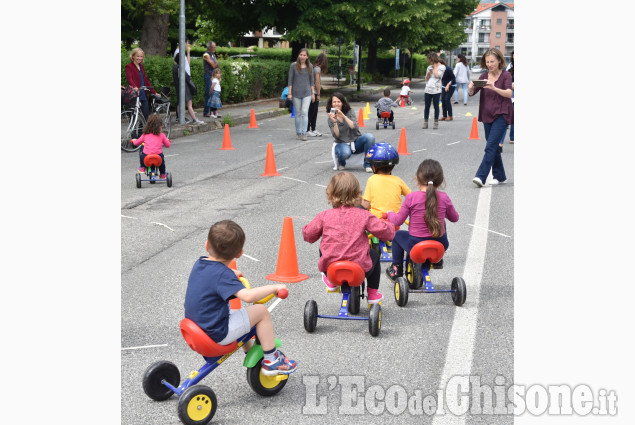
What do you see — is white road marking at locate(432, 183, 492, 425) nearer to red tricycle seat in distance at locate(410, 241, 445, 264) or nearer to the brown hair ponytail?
red tricycle seat in distance at locate(410, 241, 445, 264)

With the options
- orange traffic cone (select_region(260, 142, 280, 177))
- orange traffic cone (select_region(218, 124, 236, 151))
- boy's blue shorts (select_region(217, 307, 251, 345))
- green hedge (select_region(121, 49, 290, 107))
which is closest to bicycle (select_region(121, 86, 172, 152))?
orange traffic cone (select_region(218, 124, 236, 151))

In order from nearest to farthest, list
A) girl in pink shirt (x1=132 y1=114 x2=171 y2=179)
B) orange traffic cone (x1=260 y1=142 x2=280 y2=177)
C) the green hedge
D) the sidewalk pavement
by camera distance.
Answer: girl in pink shirt (x1=132 y1=114 x2=171 y2=179) < orange traffic cone (x1=260 y1=142 x2=280 y2=177) < the sidewalk pavement < the green hedge

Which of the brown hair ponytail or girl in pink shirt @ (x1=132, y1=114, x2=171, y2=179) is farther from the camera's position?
girl in pink shirt @ (x1=132, y1=114, x2=171, y2=179)

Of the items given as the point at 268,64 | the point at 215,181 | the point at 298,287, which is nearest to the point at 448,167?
the point at 215,181

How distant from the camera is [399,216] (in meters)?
6.05

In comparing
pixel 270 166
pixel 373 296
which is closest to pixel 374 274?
pixel 373 296

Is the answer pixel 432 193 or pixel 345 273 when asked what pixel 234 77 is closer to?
pixel 432 193

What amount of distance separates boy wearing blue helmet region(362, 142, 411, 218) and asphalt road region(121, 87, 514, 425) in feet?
2.24

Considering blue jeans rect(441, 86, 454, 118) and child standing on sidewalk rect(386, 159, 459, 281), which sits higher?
blue jeans rect(441, 86, 454, 118)

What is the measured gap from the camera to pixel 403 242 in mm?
6262

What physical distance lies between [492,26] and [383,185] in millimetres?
185367

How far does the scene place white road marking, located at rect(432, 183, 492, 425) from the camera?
4426 millimetres

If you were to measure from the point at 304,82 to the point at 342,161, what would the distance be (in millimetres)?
4864

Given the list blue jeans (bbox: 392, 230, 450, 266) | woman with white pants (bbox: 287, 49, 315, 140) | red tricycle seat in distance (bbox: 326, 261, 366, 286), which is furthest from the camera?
woman with white pants (bbox: 287, 49, 315, 140)
